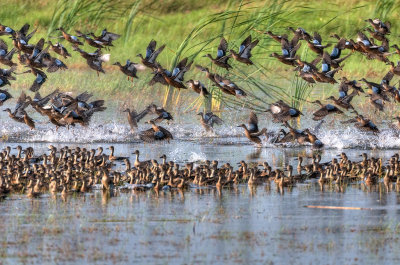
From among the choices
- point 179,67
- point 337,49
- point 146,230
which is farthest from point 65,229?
point 337,49

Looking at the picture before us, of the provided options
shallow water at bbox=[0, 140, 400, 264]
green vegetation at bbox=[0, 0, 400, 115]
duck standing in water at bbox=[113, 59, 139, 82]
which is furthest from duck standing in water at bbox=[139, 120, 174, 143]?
shallow water at bbox=[0, 140, 400, 264]

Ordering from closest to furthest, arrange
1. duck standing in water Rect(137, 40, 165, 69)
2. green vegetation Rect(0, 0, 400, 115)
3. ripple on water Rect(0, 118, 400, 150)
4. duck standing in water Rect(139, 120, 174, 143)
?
duck standing in water Rect(139, 120, 174, 143) < duck standing in water Rect(137, 40, 165, 69) < ripple on water Rect(0, 118, 400, 150) < green vegetation Rect(0, 0, 400, 115)

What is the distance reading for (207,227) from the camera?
10875 millimetres

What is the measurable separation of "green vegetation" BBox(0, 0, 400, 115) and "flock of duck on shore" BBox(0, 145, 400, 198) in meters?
5.99

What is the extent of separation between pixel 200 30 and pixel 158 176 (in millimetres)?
12414

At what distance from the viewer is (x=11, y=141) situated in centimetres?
1959

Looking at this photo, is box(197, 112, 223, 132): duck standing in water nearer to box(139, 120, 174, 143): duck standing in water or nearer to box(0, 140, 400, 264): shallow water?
box(139, 120, 174, 143): duck standing in water

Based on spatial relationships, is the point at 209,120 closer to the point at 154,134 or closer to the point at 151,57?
the point at 151,57

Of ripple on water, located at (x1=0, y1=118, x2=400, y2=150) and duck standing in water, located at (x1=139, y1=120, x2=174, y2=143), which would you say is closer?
duck standing in water, located at (x1=139, y1=120, x2=174, y2=143)

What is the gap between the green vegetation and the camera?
21891 millimetres

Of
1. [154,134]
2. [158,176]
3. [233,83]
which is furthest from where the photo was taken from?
[233,83]

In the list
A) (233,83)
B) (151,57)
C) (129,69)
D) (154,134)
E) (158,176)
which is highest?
(151,57)

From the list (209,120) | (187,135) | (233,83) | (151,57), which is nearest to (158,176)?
(233,83)

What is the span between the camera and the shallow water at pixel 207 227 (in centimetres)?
959
